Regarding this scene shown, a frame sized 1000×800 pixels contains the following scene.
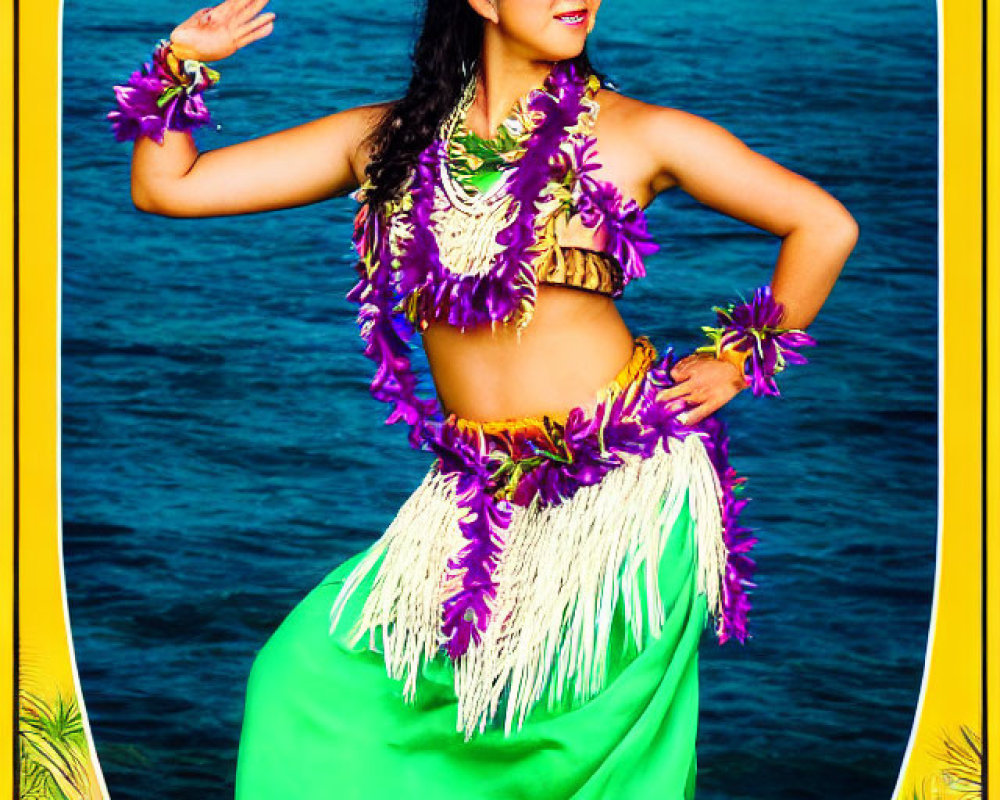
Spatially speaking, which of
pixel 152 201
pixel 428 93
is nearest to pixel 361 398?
pixel 152 201

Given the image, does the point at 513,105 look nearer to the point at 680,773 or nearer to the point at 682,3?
the point at 680,773

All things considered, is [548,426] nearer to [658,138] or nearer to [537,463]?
[537,463]

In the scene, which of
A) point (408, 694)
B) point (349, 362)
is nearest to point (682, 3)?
point (349, 362)

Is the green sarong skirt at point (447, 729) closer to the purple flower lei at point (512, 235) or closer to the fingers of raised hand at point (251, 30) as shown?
the purple flower lei at point (512, 235)

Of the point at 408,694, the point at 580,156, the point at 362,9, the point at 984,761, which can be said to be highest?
the point at 362,9

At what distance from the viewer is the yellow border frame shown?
408 cm

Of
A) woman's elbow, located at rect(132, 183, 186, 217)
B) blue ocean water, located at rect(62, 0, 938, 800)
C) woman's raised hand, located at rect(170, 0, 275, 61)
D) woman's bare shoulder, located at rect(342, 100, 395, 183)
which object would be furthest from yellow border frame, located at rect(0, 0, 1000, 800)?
woman's bare shoulder, located at rect(342, 100, 395, 183)

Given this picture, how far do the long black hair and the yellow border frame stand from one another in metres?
0.89

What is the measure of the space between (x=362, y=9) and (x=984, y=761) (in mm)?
2649

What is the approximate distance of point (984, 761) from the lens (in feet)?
13.5

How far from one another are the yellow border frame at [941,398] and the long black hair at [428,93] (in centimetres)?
89

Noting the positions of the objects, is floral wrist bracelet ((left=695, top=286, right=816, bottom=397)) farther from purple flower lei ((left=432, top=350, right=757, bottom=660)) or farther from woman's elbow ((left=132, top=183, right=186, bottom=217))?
woman's elbow ((left=132, top=183, right=186, bottom=217))

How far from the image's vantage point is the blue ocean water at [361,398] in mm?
4777

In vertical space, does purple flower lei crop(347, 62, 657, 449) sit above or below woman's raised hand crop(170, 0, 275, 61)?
below
